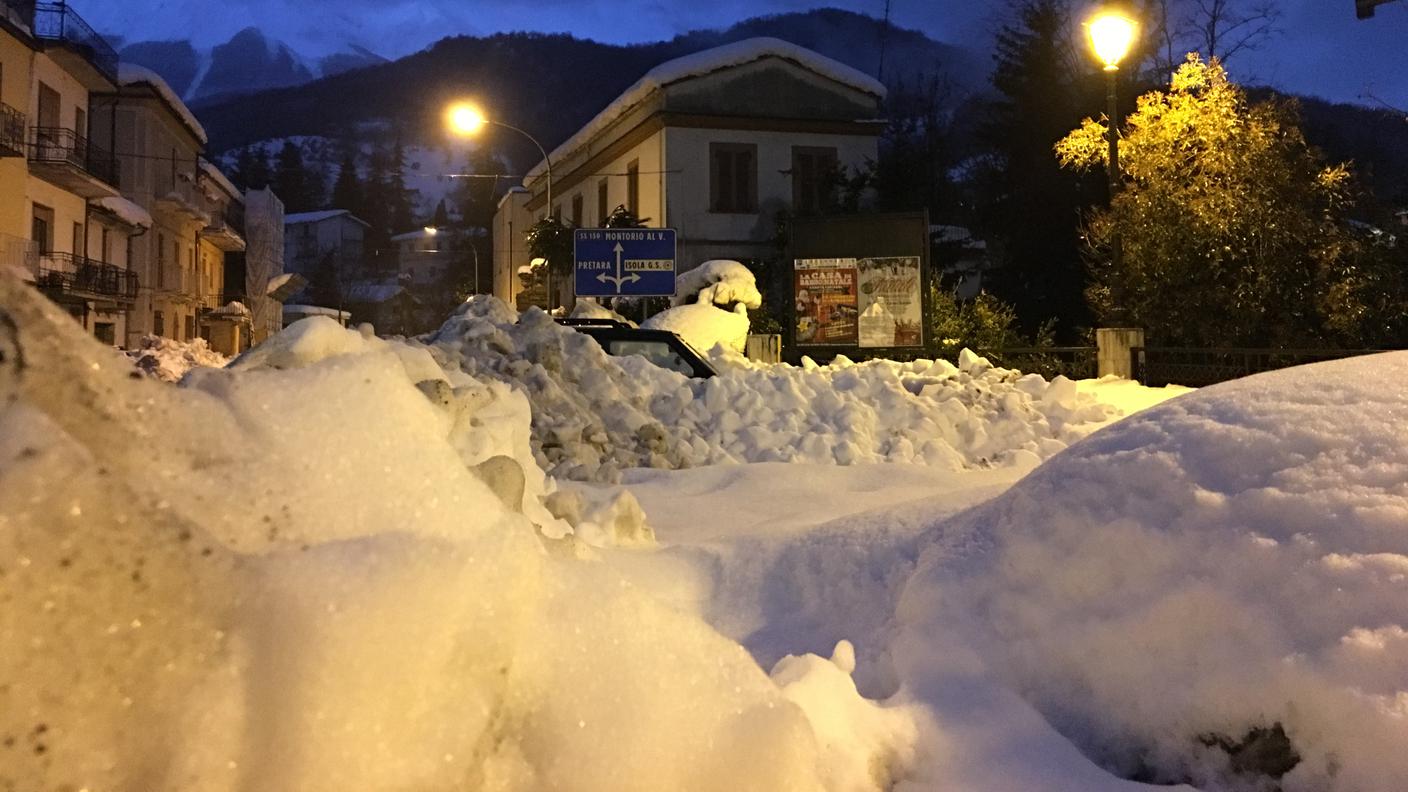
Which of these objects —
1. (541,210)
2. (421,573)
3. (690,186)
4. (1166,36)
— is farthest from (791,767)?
(541,210)

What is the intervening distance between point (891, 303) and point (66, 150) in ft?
90.8

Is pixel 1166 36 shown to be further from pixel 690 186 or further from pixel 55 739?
pixel 55 739

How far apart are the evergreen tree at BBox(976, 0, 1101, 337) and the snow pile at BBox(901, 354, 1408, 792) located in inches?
848

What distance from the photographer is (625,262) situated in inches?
738

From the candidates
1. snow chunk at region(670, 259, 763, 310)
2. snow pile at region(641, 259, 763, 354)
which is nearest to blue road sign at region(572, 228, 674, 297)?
snow pile at region(641, 259, 763, 354)

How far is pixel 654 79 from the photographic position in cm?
2612

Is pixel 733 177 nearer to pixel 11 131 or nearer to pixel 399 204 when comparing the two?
pixel 11 131

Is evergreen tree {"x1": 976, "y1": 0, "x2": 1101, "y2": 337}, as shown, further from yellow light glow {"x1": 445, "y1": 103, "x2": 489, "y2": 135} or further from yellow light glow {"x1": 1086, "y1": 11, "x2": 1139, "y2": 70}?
yellow light glow {"x1": 445, "y1": 103, "x2": 489, "y2": 135}

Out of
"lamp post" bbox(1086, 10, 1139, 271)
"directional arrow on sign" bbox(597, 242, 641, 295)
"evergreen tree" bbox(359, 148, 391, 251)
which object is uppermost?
"evergreen tree" bbox(359, 148, 391, 251)

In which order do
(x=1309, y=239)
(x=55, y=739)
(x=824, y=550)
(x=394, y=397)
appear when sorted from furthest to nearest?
(x=1309, y=239) → (x=824, y=550) → (x=394, y=397) → (x=55, y=739)

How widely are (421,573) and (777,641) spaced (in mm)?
2384

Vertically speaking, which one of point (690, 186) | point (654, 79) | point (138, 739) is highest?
point (654, 79)

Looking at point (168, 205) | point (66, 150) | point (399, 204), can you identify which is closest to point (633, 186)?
point (66, 150)

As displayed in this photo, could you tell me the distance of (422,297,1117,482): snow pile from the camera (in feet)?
27.4
